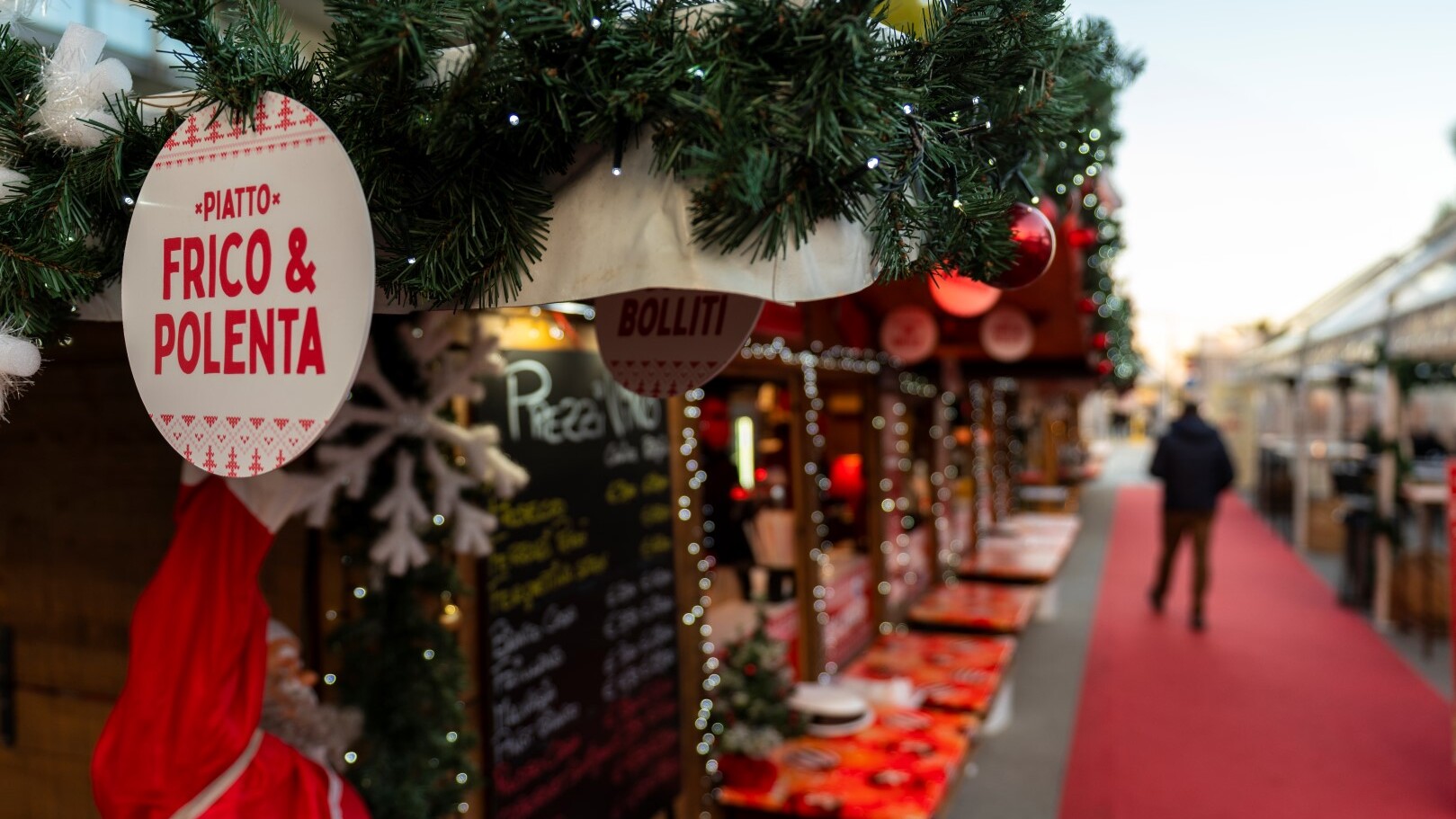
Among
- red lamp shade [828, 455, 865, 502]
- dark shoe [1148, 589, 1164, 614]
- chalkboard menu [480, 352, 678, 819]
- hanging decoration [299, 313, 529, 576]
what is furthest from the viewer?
dark shoe [1148, 589, 1164, 614]

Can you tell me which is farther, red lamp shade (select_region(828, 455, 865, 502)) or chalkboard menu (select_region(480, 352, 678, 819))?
red lamp shade (select_region(828, 455, 865, 502))

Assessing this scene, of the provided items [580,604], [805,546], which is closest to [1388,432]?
[805,546]

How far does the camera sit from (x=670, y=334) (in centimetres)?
181

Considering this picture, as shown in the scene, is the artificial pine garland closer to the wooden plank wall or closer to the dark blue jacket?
the wooden plank wall

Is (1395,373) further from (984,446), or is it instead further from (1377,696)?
(984,446)

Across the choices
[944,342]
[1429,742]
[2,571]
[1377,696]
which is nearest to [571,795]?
[2,571]

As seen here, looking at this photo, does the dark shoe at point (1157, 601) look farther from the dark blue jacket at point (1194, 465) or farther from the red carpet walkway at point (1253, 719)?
A: the dark blue jacket at point (1194, 465)

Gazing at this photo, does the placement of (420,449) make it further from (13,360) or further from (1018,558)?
(1018,558)

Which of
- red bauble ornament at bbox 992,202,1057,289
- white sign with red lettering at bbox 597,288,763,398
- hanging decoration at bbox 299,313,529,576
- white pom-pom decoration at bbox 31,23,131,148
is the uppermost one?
white pom-pom decoration at bbox 31,23,131,148

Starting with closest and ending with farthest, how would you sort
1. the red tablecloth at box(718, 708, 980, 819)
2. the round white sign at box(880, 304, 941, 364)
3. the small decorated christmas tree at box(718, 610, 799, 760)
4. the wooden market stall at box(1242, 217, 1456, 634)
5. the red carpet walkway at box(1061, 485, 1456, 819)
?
the red tablecloth at box(718, 708, 980, 819) → the small decorated christmas tree at box(718, 610, 799, 760) → the red carpet walkway at box(1061, 485, 1456, 819) → the round white sign at box(880, 304, 941, 364) → the wooden market stall at box(1242, 217, 1456, 634)

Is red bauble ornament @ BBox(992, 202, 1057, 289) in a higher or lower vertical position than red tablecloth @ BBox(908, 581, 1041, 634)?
higher

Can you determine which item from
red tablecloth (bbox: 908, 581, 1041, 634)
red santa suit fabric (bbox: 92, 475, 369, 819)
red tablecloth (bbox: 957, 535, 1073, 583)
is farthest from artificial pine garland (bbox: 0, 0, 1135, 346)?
red tablecloth (bbox: 957, 535, 1073, 583)

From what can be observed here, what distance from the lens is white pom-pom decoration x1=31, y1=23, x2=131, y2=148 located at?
1310 millimetres

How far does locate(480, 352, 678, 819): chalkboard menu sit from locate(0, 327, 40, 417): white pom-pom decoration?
1.57 m
